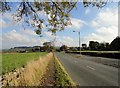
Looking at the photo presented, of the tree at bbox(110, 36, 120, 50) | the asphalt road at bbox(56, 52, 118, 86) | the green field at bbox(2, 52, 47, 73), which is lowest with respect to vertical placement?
the asphalt road at bbox(56, 52, 118, 86)

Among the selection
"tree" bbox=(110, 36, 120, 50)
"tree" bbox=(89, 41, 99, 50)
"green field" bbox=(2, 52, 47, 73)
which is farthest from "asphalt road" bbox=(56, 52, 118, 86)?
"tree" bbox=(89, 41, 99, 50)

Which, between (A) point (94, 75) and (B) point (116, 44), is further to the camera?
(B) point (116, 44)

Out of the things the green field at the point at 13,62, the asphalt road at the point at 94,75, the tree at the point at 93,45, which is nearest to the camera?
the asphalt road at the point at 94,75

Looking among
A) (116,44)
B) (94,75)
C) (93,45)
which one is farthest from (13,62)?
(93,45)

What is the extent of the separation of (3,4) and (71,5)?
2.29 m

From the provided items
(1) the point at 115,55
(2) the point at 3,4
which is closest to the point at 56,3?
(2) the point at 3,4

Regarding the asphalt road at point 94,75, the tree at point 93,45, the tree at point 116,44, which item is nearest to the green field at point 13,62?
the asphalt road at point 94,75

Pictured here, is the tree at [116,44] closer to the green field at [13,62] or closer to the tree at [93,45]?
the tree at [93,45]

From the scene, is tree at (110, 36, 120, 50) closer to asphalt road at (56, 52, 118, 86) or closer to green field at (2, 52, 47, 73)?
green field at (2, 52, 47, 73)

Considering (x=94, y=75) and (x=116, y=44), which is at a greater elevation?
(x=116, y=44)

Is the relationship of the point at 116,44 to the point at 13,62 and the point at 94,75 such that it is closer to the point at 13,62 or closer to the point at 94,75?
the point at 13,62

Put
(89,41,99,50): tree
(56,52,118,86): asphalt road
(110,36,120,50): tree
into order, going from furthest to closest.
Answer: (89,41,99,50): tree < (110,36,120,50): tree < (56,52,118,86): asphalt road

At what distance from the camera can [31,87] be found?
11.1 m

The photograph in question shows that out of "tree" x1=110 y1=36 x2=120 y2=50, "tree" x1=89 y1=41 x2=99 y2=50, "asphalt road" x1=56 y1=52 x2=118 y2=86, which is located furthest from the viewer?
"tree" x1=89 y1=41 x2=99 y2=50
